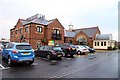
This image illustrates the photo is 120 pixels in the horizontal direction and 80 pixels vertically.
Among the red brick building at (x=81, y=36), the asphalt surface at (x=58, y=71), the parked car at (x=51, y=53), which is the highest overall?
the red brick building at (x=81, y=36)

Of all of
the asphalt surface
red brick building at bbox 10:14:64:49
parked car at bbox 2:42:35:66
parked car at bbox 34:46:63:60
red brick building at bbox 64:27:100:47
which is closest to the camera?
the asphalt surface

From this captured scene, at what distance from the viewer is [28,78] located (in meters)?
7.37

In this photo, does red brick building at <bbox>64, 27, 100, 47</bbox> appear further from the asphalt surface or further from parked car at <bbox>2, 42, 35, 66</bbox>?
parked car at <bbox>2, 42, 35, 66</bbox>

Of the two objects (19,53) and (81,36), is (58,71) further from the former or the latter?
(81,36)

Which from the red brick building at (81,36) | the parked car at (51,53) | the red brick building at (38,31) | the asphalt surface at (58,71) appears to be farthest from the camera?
the red brick building at (81,36)

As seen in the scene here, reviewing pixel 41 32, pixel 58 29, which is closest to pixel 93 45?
pixel 58 29

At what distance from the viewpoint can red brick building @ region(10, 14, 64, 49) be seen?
31875 mm

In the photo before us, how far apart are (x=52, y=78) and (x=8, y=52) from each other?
18.1 ft

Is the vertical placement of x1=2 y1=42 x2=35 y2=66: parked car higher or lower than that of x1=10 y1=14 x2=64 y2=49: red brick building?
lower

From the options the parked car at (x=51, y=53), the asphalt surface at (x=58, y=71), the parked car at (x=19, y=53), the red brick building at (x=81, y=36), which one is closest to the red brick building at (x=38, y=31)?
the red brick building at (x=81, y=36)

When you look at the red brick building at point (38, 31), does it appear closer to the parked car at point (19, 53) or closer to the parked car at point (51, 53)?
the parked car at point (51, 53)

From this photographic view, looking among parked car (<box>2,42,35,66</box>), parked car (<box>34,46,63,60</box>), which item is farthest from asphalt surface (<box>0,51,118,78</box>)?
parked car (<box>34,46,63,60</box>)

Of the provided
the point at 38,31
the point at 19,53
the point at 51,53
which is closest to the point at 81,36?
the point at 38,31

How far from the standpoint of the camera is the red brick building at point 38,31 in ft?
105
